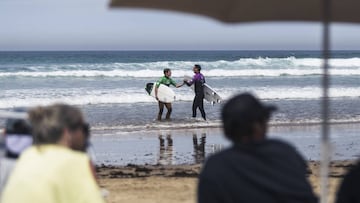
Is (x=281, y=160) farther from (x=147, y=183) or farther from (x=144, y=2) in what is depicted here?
(x=147, y=183)

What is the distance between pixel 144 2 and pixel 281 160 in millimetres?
1171

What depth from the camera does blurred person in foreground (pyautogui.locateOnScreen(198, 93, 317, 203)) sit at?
3.21 m

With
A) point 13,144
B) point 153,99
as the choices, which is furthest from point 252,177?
point 153,99

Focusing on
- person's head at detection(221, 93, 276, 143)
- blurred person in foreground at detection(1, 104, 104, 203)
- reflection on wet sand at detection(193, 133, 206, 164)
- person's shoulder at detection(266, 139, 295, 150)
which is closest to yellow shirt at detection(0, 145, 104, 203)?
blurred person in foreground at detection(1, 104, 104, 203)

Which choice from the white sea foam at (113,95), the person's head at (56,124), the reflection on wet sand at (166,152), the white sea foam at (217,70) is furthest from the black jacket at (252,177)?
the white sea foam at (217,70)

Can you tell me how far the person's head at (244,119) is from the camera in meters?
3.27

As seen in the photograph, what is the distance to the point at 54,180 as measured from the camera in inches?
121

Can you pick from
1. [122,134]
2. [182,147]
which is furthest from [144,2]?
[122,134]

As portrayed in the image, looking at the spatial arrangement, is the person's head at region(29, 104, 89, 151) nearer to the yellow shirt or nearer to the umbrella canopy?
the yellow shirt

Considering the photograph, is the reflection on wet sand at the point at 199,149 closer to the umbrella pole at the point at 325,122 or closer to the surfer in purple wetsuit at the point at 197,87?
the surfer in purple wetsuit at the point at 197,87

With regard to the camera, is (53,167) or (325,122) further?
(325,122)

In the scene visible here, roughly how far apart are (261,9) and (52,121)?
58.8 inches

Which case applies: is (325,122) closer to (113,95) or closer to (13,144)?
(13,144)

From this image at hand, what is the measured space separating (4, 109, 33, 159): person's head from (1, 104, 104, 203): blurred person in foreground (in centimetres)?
80
